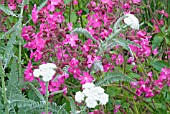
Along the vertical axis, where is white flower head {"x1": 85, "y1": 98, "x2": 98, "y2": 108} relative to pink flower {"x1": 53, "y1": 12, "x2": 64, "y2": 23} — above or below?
below

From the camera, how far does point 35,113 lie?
224cm

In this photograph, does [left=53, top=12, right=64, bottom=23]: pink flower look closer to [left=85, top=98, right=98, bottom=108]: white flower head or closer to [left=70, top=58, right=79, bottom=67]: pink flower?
[left=70, top=58, right=79, bottom=67]: pink flower

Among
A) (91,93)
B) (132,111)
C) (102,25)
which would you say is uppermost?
(102,25)

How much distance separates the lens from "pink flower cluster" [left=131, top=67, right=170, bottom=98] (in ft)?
7.89

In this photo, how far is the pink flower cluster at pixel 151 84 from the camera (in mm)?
2406

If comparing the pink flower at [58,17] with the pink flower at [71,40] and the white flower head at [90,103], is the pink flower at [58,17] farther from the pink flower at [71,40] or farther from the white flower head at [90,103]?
the white flower head at [90,103]

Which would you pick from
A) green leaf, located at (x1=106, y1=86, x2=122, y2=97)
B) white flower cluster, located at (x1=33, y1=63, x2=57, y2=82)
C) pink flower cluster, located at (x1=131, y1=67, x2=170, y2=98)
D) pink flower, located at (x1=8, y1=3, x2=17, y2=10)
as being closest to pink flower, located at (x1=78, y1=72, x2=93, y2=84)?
green leaf, located at (x1=106, y1=86, x2=122, y2=97)

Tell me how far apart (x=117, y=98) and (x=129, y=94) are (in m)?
0.10

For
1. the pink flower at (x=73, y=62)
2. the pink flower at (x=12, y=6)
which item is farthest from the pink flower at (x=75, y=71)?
the pink flower at (x=12, y=6)

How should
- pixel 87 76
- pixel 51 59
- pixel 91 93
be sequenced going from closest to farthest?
pixel 91 93
pixel 87 76
pixel 51 59

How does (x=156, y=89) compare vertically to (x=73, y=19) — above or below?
below

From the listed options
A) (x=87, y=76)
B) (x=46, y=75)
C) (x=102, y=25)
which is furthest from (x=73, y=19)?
(x=46, y=75)

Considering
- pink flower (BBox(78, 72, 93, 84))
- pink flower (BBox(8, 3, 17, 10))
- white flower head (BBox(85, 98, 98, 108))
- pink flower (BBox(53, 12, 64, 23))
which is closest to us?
white flower head (BBox(85, 98, 98, 108))

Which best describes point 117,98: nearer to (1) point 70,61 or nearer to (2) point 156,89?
(2) point 156,89
